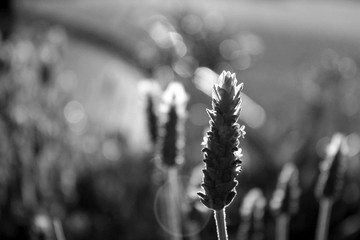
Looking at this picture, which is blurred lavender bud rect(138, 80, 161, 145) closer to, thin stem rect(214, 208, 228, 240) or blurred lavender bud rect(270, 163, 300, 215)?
blurred lavender bud rect(270, 163, 300, 215)

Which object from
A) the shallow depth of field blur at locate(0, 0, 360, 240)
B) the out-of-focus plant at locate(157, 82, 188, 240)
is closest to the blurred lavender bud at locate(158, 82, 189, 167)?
the out-of-focus plant at locate(157, 82, 188, 240)

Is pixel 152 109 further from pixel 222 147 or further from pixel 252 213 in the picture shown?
pixel 222 147

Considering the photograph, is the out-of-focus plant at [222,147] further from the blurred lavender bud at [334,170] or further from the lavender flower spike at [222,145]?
the blurred lavender bud at [334,170]

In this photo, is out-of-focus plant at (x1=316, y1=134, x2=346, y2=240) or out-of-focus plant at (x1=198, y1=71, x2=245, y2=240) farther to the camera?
out-of-focus plant at (x1=316, y1=134, x2=346, y2=240)

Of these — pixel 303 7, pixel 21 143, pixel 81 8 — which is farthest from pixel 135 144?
pixel 303 7

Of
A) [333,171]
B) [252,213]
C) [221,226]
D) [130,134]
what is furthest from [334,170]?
[130,134]

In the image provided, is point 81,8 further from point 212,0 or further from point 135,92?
point 135,92

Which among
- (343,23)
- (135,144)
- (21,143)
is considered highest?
(343,23)
